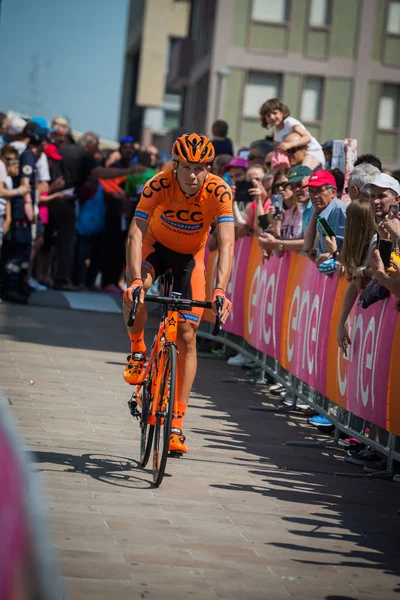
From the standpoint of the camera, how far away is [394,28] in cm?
5019

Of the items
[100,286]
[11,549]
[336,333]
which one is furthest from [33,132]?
[11,549]

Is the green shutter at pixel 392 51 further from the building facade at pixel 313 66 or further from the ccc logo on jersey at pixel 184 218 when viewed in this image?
the ccc logo on jersey at pixel 184 218

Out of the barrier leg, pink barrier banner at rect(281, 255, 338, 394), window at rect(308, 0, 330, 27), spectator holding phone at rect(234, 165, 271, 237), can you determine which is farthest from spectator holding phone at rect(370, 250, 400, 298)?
window at rect(308, 0, 330, 27)

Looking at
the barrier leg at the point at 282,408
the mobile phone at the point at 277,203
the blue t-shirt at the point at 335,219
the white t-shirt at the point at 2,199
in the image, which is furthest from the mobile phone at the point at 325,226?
the white t-shirt at the point at 2,199

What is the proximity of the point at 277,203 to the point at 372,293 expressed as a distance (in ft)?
13.0

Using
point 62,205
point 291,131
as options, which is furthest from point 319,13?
point 291,131

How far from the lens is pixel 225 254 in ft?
24.8

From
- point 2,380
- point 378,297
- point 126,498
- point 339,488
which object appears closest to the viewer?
point 126,498

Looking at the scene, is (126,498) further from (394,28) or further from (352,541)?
(394,28)

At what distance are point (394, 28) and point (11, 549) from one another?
167 feet

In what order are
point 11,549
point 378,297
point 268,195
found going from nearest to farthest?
point 11,549, point 378,297, point 268,195

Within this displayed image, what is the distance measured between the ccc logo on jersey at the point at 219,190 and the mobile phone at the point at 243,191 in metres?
6.35

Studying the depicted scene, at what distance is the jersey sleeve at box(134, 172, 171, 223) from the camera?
766 centimetres

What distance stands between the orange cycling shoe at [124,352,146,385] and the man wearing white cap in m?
2.23
